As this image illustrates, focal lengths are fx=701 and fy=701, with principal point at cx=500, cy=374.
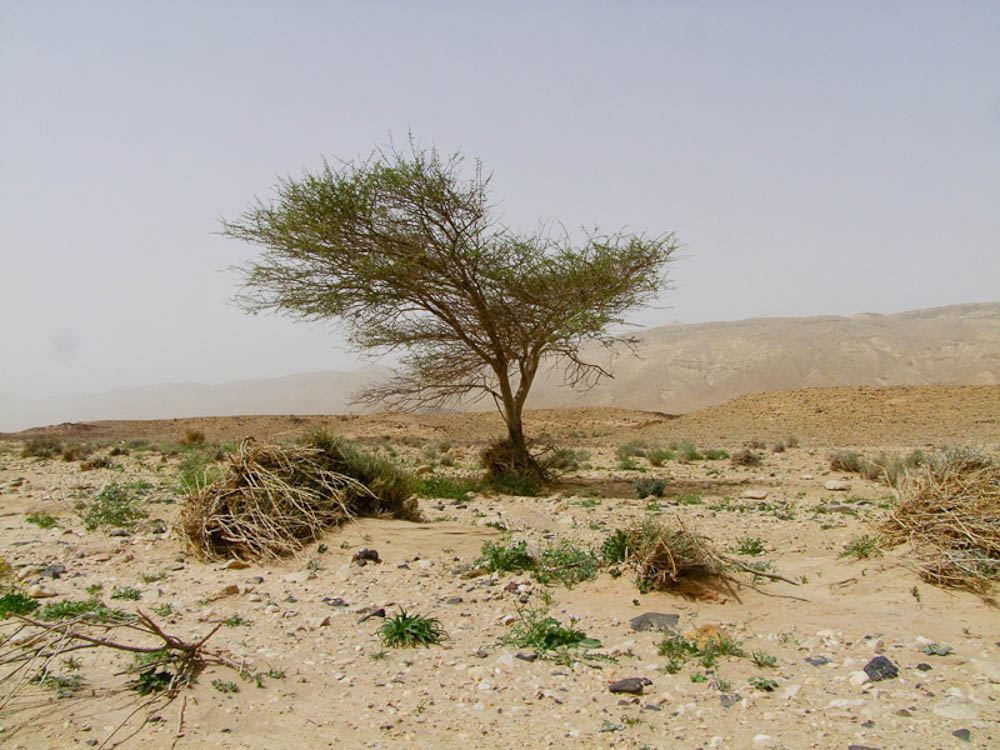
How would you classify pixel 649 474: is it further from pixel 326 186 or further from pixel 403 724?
pixel 403 724

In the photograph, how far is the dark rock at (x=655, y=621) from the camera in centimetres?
520

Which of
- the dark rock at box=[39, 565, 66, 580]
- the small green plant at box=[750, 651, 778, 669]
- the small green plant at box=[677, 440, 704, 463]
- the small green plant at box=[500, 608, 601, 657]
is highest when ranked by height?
the dark rock at box=[39, 565, 66, 580]

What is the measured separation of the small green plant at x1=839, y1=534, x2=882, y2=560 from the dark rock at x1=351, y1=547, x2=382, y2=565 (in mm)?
4459

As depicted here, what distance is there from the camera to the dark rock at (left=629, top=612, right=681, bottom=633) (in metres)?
5.20

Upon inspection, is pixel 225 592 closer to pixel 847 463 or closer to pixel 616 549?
pixel 616 549

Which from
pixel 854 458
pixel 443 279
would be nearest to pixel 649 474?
pixel 854 458

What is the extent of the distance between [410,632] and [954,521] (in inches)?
179

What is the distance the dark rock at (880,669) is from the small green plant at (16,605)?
5.87 meters

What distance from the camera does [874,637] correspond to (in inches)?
188

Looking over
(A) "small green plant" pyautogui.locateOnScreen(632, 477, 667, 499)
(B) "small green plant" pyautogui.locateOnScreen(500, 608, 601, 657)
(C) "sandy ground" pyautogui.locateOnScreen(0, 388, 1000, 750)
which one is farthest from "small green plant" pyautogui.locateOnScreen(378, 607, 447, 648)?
(A) "small green plant" pyautogui.locateOnScreen(632, 477, 667, 499)

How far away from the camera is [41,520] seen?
892 cm

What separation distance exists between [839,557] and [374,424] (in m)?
26.0

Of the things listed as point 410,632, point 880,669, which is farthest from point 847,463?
point 410,632

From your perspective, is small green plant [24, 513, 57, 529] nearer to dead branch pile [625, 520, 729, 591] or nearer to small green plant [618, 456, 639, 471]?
dead branch pile [625, 520, 729, 591]
